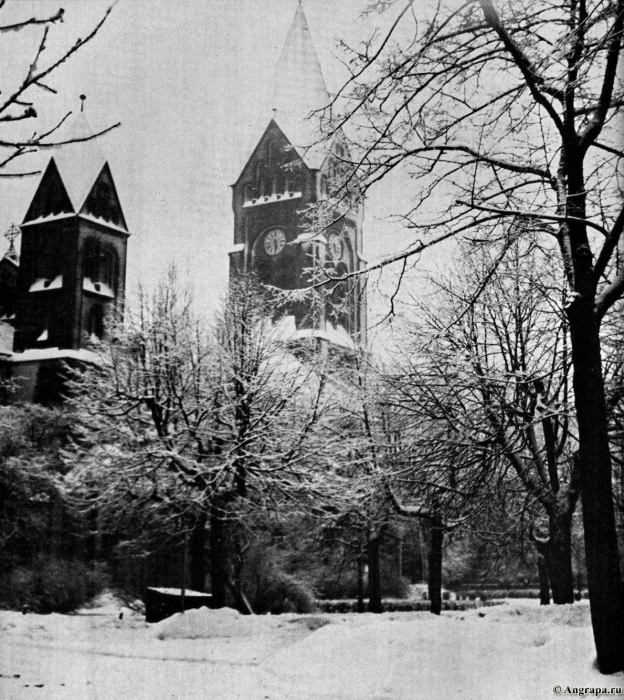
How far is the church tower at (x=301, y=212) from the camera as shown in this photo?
8141 mm

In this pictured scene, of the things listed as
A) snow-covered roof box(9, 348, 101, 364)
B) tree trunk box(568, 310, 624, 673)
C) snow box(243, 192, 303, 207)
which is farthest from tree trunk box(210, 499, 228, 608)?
snow box(243, 192, 303, 207)

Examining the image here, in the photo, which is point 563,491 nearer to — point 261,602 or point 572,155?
point 572,155

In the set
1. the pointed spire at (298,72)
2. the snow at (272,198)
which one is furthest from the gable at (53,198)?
the pointed spire at (298,72)

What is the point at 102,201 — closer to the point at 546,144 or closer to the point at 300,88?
the point at 300,88

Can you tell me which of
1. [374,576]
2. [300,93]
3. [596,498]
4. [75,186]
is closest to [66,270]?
[75,186]

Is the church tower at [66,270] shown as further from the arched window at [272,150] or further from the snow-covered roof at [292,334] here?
the snow-covered roof at [292,334]

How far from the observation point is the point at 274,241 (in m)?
34.1

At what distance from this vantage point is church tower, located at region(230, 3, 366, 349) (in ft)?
26.7

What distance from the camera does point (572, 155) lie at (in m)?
7.36

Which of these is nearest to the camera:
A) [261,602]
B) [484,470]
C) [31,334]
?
[484,470]

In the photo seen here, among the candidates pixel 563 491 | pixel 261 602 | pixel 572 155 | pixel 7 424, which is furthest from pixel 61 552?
pixel 572 155

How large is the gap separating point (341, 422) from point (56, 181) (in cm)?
1612

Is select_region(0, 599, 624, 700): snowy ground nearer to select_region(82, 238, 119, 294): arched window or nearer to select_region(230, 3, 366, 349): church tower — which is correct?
select_region(230, 3, 366, 349): church tower

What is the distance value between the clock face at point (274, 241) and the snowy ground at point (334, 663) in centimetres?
2252
